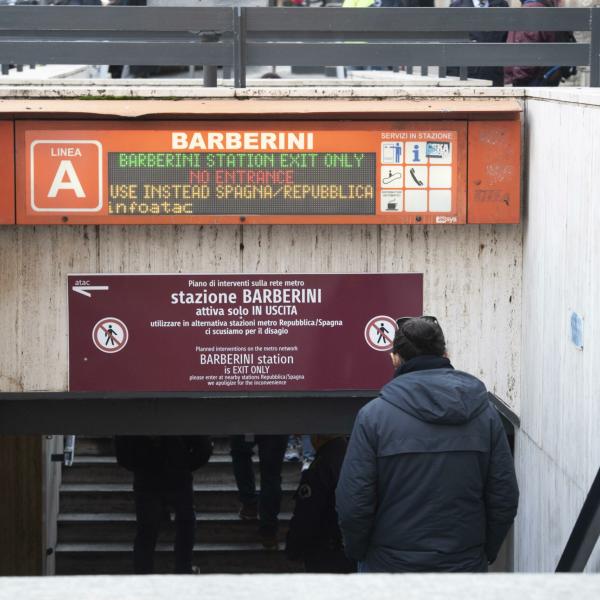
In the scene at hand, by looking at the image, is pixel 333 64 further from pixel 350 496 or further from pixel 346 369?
pixel 350 496

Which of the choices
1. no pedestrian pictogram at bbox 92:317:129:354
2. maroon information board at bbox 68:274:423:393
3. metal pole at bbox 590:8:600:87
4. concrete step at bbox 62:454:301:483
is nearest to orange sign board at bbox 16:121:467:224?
maroon information board at bbox 68:274:423:393

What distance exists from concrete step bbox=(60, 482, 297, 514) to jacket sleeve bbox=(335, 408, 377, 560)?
6668 mm

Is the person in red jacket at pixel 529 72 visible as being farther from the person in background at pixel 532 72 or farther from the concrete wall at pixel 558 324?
the concrete wall at pixel 558 324

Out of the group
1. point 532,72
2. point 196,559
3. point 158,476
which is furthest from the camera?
point 196,559

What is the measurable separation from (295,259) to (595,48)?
2.28 m

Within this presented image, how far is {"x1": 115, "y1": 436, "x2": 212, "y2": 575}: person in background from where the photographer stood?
8992 mm

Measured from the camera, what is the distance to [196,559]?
11.2 meters

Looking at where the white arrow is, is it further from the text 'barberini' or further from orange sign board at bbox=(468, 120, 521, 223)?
orange sign board at bbox=(468, 120, 521, 223)

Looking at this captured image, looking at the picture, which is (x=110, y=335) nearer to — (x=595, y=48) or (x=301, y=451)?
(x=595, y=48)

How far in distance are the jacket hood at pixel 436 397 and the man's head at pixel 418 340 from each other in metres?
0.11

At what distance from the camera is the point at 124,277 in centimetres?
793

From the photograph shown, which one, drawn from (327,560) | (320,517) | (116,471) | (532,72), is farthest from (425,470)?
(116,471)

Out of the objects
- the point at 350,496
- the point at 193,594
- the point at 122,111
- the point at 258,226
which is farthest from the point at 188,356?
the point at 193,594

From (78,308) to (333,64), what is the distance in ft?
7.25
